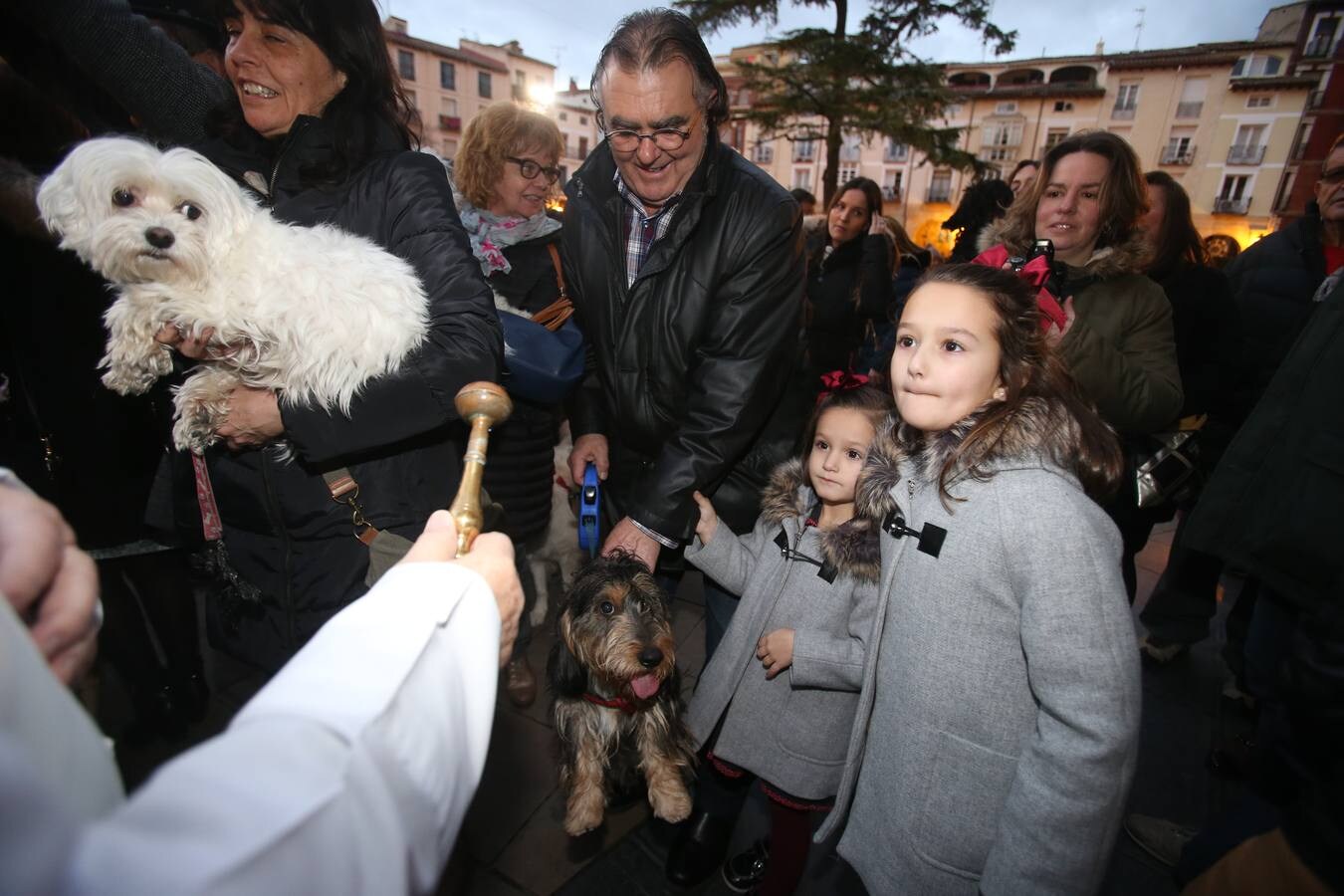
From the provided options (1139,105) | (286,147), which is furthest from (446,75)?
(286,147)

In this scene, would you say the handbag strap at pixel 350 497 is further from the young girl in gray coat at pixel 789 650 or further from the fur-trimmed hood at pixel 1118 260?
the fur-trimmed hood at pixel 1118 260

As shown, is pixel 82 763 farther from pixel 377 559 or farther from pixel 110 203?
pixel 110 203

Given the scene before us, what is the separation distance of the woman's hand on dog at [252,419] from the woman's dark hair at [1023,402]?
1.82m

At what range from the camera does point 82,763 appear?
487 millimetres

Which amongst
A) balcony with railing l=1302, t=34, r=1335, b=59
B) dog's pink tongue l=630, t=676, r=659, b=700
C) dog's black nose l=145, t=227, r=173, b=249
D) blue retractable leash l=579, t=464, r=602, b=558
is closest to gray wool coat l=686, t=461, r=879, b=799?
dog's pink tongue l=630, t=676, r=659, b=700

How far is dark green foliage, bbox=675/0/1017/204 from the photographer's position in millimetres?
14477

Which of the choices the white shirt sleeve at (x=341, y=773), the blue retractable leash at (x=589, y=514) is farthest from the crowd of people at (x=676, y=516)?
the blue retractable leash at (x=589, y=514)

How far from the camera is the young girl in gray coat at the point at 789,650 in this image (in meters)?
1.90

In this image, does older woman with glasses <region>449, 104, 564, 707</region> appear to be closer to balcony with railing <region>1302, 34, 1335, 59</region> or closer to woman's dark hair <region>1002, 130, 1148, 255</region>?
woman's dark hair <region>1002, 130, 1148, 255</region>

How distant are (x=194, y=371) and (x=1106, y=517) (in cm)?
256

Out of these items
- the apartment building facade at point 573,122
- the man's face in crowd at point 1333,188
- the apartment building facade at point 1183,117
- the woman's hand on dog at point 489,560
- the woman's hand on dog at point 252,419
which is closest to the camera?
the woman's hand on dog at point 489,560

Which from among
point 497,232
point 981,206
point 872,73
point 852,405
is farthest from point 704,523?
point 872,73

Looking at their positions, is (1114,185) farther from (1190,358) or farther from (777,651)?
(777,651)

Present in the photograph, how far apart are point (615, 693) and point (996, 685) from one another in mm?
1323
